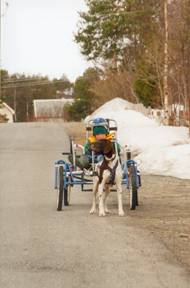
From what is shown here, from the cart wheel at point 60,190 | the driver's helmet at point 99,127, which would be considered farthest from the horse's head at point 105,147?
the cart wheel at point 60,190

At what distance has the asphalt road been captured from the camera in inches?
308

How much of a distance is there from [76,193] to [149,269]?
7.85 m

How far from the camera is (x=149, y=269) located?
27.2ft

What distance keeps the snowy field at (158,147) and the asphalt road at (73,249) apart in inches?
152

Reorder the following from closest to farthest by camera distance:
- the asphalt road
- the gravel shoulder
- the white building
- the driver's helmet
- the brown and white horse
A: 1. the asphalt road
2. the gravel shoulder
3. the brown and white horse
4. the driver's helmet
5. the white building

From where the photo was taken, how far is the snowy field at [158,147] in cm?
1948

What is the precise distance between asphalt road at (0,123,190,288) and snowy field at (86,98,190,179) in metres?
3.86

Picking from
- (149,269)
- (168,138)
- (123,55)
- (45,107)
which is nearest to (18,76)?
(45,107)

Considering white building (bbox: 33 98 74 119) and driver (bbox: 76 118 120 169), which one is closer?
driver (bbox: 76 118 120 169)

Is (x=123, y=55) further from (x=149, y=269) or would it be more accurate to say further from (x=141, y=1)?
(x=149, y=269)

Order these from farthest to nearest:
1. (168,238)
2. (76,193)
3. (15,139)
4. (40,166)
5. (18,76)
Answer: (18,76)
(15,139)
(40,166)
(76,193)
(168,238)

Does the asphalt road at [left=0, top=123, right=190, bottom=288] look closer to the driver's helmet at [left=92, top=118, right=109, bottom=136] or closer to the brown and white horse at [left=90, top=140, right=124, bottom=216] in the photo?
the brown and white horse at [left=90, top=140, right=124, bottom=216]

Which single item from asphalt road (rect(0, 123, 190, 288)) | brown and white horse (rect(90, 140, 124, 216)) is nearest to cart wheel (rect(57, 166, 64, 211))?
asphalt road (rect(0, 123, 190, 288))

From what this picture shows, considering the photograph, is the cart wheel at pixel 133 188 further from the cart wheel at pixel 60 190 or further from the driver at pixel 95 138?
the cart wheel at pixel 60 190
